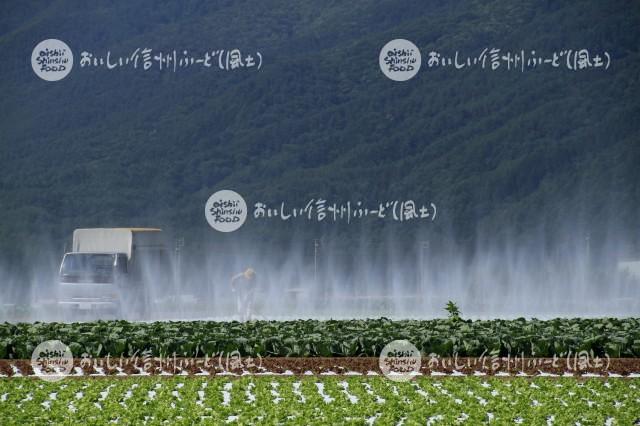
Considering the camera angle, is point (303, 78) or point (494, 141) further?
point (303, 78)

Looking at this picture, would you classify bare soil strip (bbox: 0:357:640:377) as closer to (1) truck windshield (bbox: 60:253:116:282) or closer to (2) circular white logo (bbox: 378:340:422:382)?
(2) circular white logo (bbox: 378:340:422:382)

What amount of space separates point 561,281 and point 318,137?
32680mm

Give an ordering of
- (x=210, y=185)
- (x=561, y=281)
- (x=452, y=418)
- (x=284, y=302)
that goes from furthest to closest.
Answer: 1. (x=210, y=185)
2. (x=561, y=281)
3. (x=284, y=302)
4. (x=452, y=418)

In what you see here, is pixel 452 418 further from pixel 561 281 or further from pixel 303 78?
pixel 303 78

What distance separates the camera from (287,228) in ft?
279

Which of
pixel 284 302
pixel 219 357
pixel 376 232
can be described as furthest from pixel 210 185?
pixel 219 357

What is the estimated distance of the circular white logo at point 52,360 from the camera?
13203 millimetres

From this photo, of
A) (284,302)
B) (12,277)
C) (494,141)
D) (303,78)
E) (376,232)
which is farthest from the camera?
(303,78)

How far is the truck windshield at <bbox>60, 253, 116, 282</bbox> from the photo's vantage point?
27.1 meters

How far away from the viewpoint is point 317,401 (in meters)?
11.1

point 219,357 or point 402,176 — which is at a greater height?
point 402,176

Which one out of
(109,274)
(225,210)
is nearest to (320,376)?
(109,274)

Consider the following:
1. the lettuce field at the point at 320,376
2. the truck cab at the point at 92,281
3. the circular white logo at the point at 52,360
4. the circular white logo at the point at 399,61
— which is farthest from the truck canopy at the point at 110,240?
the circular white logo at the point at 399,61

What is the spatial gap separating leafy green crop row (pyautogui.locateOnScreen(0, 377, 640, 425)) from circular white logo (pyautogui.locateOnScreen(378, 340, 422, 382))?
35 cm
